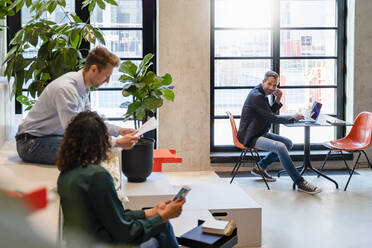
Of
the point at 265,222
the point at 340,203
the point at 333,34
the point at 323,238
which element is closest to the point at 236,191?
the point at 265,222

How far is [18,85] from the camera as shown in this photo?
484cm

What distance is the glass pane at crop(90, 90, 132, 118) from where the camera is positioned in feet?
23.3

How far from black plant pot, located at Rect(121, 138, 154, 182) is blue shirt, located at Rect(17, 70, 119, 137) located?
2.95 ft

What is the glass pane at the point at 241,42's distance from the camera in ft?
23.7

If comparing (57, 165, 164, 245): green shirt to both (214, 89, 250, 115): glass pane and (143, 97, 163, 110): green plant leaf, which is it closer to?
(143, 97, 163, 110): green plant leaf

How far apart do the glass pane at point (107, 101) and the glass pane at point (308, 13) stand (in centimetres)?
246

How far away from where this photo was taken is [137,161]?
424 centimetres

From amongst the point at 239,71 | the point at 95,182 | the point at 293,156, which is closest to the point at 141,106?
the point at 95,182

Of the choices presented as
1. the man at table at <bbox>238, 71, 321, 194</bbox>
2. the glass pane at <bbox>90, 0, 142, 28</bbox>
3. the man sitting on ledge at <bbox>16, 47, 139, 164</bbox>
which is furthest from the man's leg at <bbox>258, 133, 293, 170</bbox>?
the man sitting on ledge at <bbox>16, 47, 139, 164</bbox>

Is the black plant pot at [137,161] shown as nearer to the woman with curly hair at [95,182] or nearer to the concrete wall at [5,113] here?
the concrete wall at [5,113]

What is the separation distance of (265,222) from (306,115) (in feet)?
6.96

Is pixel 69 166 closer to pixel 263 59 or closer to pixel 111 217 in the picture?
pixel 111 217

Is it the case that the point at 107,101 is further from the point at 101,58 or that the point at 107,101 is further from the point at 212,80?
the point at 101,58

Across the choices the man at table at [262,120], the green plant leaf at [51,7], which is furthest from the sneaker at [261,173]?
the green plant leaf at [51,7]
